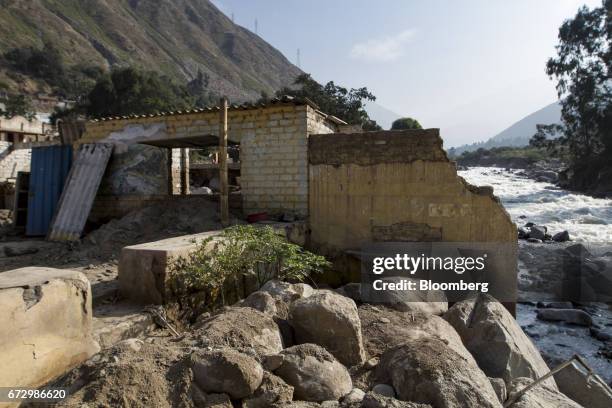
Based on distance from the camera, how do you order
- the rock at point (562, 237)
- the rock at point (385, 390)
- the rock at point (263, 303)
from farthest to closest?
the rock at point (562, 237), the rock at point (263, 303), the rock at point (385, 390)

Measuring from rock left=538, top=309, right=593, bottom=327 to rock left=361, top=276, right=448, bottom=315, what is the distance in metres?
3.66

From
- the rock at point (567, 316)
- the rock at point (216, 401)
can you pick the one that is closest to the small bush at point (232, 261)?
the rock at point (216, 401)

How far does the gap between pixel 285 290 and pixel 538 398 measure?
205cm

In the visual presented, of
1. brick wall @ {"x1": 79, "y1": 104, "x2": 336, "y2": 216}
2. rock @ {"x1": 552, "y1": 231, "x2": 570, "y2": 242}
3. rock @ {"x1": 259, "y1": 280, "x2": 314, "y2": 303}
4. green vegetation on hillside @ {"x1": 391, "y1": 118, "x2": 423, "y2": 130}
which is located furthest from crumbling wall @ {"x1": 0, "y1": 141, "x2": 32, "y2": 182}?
green vegetation on hillside @ {"x1": 391, "y1": 118, "x2": 423, "y2": 130}

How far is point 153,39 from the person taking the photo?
283ft

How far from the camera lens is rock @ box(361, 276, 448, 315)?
4.14 metres

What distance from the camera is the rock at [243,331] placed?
2475mm

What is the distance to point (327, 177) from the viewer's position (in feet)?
21.1

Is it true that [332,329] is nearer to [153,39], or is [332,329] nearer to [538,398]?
[538,398]

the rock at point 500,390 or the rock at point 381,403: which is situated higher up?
the rock at point 381,403

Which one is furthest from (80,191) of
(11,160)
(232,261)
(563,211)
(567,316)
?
(563,211)

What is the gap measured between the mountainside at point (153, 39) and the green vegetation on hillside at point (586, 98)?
2024 inches

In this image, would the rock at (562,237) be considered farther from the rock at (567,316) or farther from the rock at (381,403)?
the rock at (381,403)

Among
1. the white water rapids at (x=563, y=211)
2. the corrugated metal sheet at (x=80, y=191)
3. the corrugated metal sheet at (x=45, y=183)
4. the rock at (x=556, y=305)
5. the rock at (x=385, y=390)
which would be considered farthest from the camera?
the white water rapids at (x=563, y=211)
